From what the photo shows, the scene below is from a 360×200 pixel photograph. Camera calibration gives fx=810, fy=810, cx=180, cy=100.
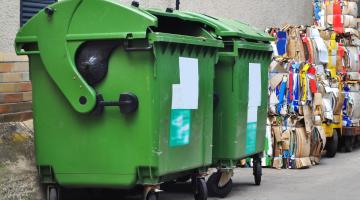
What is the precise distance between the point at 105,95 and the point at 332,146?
7.92 meters

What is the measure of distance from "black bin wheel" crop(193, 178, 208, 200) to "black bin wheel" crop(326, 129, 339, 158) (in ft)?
21.7

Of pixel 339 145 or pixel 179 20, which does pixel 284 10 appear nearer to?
pixel 339 145

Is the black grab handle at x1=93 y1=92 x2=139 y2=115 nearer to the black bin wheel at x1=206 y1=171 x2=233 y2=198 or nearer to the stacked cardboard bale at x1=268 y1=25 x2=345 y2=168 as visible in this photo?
the black bin wheel at x1=206 y1=171 x2=233 y2=198

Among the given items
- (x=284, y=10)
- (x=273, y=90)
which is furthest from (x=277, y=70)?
(x=284, y=10)

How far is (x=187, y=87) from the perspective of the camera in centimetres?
793

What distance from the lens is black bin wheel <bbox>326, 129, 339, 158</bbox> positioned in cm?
1453

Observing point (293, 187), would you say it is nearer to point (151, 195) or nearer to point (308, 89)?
point (308, 89)

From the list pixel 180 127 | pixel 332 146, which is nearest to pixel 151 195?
pixel 180 127

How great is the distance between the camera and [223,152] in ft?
30.2

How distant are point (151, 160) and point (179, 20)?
2101 millimetres

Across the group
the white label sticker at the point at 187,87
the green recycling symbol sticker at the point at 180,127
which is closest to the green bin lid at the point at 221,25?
the white label sticker at the point at 187,87

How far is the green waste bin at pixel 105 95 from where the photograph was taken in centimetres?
732

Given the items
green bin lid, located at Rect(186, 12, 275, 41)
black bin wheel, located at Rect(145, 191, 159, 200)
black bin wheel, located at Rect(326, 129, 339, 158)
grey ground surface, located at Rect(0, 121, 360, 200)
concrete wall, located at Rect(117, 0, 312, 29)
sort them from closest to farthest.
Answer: black bin wheel, located at Rect(145, 191, 159, 200), grey ground surface, located at Rect(0, 121, 360, 200), green bin lid, located at Rect(186, 12, 275, 41), black bin wheel, located at Rect(326, 129, 339, 158), concrete wall, located at Rect(117, 0, 312, 29)

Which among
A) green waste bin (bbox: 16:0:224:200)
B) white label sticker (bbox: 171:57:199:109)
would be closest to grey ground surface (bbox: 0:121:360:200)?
green waste bin (bbox: 16:0:224:200)
